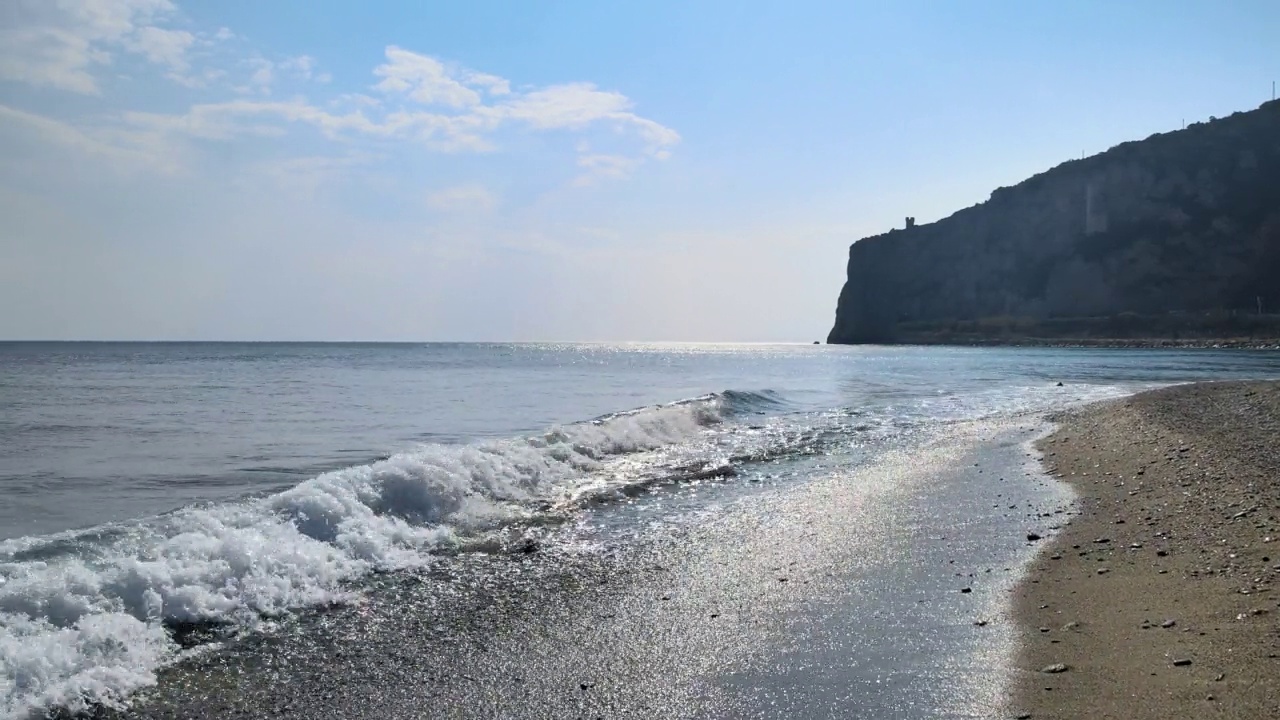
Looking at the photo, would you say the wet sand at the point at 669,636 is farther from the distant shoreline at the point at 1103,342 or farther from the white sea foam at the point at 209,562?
the distant shoreline at the point at 1103,342

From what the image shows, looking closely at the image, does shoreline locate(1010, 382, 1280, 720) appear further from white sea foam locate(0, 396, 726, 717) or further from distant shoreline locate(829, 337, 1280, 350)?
distant shoreline locate(829, 337, 1280, 350)

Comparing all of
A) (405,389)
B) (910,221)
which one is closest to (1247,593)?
(405,389)

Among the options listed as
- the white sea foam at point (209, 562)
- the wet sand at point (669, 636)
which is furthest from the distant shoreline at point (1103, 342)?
the white sea foam at point (209, 562)

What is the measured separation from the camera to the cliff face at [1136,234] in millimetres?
108750

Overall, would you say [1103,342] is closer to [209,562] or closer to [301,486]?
[301,486]

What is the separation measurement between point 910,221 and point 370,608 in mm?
157196

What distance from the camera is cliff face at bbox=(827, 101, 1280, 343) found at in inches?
4281

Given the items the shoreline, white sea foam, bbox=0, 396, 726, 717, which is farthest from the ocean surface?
the shoreline

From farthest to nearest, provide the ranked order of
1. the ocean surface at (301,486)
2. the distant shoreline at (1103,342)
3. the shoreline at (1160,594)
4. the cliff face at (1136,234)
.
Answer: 1. the cliff face at (1136,234)
2. the distant shoreline at (1103,342)
3. the ocean surface at (301,486)
4. the shoreline at (1160,594)

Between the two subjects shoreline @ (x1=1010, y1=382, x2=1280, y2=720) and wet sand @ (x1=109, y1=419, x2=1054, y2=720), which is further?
wet sand @ (x1=109, y1=419, x2=1054, y2=720)

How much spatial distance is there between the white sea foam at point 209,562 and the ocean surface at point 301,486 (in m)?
0.02

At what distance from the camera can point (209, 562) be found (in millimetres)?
6742

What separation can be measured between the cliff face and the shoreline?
118 m

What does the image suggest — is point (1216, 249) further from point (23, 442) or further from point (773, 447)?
point (23, 442)
